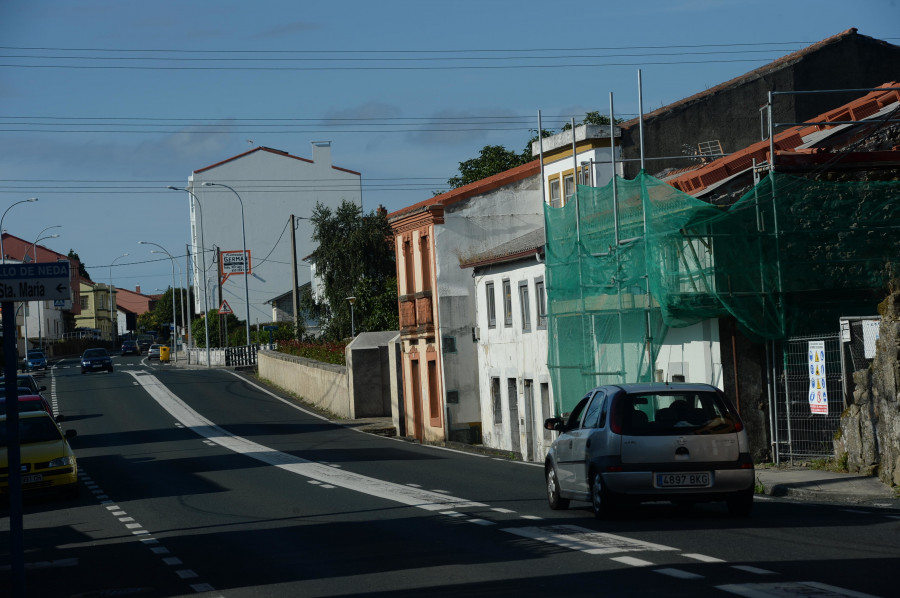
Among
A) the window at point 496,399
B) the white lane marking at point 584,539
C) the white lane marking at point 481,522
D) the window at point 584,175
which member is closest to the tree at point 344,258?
the window at point 496,399

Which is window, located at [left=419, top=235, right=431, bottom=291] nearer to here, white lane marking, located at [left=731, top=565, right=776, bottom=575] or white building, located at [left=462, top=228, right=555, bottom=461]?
white building, located at [left=462, top=228, right=555, bottom=461]

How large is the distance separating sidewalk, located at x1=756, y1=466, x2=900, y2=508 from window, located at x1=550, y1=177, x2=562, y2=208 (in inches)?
754

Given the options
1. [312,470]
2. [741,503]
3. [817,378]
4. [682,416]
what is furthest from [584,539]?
[312,470]

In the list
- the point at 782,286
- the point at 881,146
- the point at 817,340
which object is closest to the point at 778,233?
the point at 782,286

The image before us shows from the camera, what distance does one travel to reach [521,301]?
3550cm

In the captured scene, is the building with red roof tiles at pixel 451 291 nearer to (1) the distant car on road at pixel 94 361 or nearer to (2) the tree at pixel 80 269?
(1) the distant car on road at pixel 94 361

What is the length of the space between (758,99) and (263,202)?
80007mm

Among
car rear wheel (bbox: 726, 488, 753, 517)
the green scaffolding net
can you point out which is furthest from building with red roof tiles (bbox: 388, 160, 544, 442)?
car rear wheel (bbox: 726, 488, 753, 517)

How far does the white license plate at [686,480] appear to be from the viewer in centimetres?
1320

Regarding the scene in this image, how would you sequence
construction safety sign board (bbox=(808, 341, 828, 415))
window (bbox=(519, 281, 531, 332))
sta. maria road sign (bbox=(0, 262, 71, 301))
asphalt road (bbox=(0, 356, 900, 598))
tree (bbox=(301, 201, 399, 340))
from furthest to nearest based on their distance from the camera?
tree (bbox=(301, 201, 399, 340)) → window (bbox=(519, 281, 531, 332)) → construction safety sign board (bbox=(808, 341, 828, 415)) → sta. maria road sign (bbox=(0, 262, 71, 301)) → asphalt road (bbox=(0, 356, 900, 598))

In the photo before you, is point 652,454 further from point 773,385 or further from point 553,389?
point 553,389

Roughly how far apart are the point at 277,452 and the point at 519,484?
12558 mm

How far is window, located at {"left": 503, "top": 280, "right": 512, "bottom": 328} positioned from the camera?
120 ft

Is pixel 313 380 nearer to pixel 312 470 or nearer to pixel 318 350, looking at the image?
pixel 318 350
